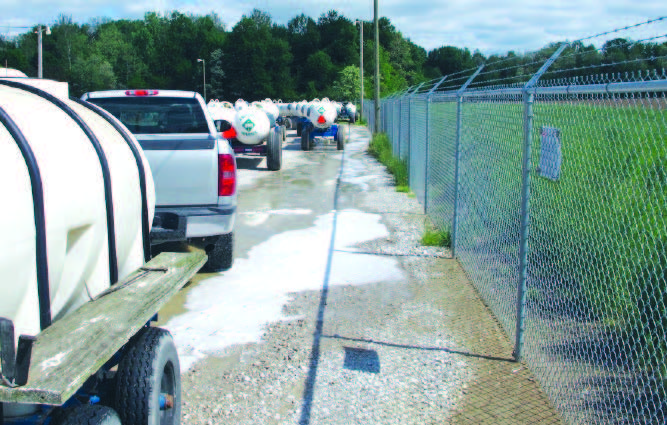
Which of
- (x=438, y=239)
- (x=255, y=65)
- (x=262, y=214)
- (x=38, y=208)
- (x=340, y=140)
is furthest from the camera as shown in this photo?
(x=255, y=65)

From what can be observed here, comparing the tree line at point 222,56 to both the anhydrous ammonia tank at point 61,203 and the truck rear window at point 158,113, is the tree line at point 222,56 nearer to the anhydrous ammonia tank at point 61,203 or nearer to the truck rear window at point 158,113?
the truck rear window at point 158,113

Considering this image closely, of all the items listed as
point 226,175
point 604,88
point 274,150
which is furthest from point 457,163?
point 274,150

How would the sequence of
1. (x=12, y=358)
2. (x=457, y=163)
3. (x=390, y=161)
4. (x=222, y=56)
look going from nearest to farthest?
1. (x=12, y=358)
2. (x=457, y=163)
3. (x=390, y=161)
4. (x=222, y=56)

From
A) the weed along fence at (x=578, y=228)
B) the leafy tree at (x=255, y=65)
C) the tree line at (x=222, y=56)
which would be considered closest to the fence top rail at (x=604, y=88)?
the weed along fence at (x=578, y=228)

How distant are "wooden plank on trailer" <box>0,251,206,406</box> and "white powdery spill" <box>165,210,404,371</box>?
4.91 ft

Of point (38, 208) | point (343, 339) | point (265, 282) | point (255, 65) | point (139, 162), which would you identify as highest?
point (255, 65)

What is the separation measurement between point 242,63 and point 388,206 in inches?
3634

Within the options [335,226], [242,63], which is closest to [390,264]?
[335,226]

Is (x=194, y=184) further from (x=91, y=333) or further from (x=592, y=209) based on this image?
(x=91, y=333)

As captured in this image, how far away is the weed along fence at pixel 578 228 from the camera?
11.8ft

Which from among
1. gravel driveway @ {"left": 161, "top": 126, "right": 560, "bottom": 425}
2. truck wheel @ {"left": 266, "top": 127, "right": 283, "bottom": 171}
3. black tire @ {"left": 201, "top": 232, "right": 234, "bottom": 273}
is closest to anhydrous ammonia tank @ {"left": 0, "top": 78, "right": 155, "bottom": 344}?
gravel driveway @ {"left": 161, "top": 126, "right": 560, "bottom": 425}

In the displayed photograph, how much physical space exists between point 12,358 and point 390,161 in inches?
623

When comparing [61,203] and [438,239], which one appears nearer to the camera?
[61,203]

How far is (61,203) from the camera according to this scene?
2799mm
